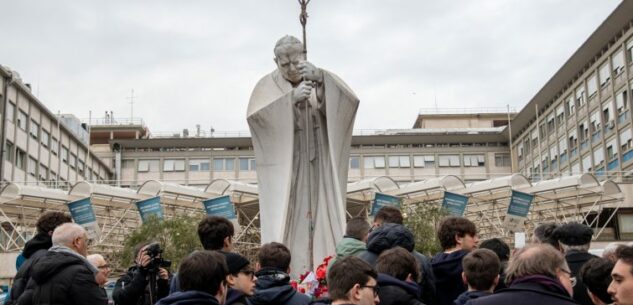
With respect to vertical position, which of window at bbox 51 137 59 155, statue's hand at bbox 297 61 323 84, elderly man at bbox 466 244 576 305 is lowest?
elderly man at bbox 466 244 576 305

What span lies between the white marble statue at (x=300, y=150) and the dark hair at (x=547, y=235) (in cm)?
437

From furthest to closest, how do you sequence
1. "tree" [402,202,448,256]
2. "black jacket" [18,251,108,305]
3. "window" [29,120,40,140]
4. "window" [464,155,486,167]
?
"window" [464,155,486,167], "window" [29,120,40,140], "tree" [402,202,448,256], "black jacket" [18,251,108,305]

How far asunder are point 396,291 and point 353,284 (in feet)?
2.17

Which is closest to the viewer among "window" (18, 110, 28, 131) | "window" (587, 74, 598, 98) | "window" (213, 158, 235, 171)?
"window" (18, 110, 28, 131)

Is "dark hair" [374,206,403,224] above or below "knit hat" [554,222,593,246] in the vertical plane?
above

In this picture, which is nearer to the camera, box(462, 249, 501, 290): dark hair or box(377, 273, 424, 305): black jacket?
box(377, 273, 424, 305): black jacket

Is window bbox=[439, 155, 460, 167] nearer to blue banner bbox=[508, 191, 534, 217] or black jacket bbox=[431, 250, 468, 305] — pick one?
blue banner bbox=[508, 191, 534, 217]

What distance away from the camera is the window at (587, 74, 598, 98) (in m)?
61.5

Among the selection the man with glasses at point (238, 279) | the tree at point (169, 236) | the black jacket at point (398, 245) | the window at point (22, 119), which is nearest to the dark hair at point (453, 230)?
the black jacket at point (398, 245)

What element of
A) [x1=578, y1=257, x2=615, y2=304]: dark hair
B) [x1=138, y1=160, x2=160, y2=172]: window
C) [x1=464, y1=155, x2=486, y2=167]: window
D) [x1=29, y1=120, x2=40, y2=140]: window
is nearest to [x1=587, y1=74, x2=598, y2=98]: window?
[x1=464, y1=155, x2=486, y2=167]: window

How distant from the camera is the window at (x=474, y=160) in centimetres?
8362

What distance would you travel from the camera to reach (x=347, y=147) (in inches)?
473

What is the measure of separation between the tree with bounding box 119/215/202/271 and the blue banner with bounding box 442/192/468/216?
36.0 feet

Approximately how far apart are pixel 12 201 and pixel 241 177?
45182 millimetres
